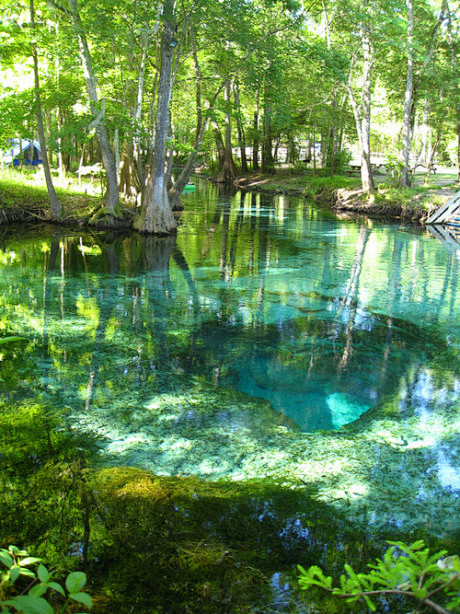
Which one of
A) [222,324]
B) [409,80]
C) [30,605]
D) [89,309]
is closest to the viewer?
[30,605]

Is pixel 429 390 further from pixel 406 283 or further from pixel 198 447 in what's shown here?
pixel 406 283

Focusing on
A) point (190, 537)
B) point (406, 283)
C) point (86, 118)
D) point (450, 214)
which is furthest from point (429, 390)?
point (450, 214)

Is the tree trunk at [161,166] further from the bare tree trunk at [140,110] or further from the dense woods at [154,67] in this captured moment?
the bare tree trunk at [140,110]

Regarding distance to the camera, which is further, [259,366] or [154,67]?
[154,67]

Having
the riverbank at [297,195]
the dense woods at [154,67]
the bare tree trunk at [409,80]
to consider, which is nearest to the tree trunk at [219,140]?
the riverbank at [297,195]

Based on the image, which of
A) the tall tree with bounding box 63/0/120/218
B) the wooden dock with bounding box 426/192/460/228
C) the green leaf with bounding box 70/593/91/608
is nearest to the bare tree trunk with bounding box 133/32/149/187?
the tall tree with bounding box 63/0/120/218

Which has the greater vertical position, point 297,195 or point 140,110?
point 140,110

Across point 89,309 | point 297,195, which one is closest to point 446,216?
point 297,195

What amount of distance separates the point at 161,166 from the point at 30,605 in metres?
15.2

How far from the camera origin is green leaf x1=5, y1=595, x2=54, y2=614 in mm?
1513

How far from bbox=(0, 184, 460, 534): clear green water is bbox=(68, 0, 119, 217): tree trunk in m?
4.29

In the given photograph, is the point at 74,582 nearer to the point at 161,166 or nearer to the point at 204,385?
the point at 204,385

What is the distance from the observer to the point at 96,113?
14.9 m

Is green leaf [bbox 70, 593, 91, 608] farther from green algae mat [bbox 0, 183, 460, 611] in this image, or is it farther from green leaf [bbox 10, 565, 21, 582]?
green algae mat [bbox 0, 183, 460, 611]
